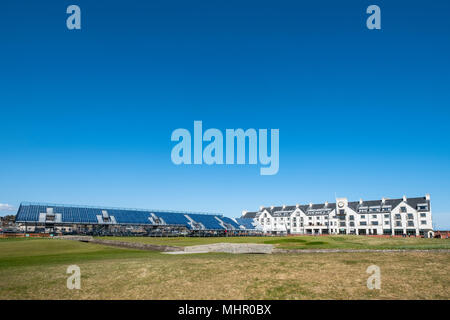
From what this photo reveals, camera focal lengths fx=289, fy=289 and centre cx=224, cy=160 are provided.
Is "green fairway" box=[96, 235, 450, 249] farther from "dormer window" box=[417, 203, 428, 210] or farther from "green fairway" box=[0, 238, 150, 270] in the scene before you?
"dormer window" box=[417, 203, 428, 210]

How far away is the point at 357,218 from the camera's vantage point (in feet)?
365

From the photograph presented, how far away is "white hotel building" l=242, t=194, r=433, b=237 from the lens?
97.0m

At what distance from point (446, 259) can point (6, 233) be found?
78.6 metres

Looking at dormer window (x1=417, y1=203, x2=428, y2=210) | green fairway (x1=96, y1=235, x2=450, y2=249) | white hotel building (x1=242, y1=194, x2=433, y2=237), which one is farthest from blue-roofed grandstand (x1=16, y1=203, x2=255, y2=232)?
dormer window (x1=417, y1=203, x2=428, y2=210)

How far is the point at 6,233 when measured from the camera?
2539 inches

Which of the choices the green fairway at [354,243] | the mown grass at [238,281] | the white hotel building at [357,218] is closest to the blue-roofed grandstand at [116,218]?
the white hotel building at [357,218]

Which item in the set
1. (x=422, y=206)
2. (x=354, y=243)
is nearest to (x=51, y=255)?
(x=354, y=243)

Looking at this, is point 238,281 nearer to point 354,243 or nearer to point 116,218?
point 354,243

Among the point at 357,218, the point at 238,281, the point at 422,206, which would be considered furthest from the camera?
the point at 357,218

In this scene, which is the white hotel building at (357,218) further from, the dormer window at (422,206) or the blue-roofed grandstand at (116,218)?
the blue-roofed grandstand at (116,218)

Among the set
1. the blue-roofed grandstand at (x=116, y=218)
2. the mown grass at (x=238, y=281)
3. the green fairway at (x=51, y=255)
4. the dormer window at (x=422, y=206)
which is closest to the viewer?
the mown grass at (x=238, y=281)

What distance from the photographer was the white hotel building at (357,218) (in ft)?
318
